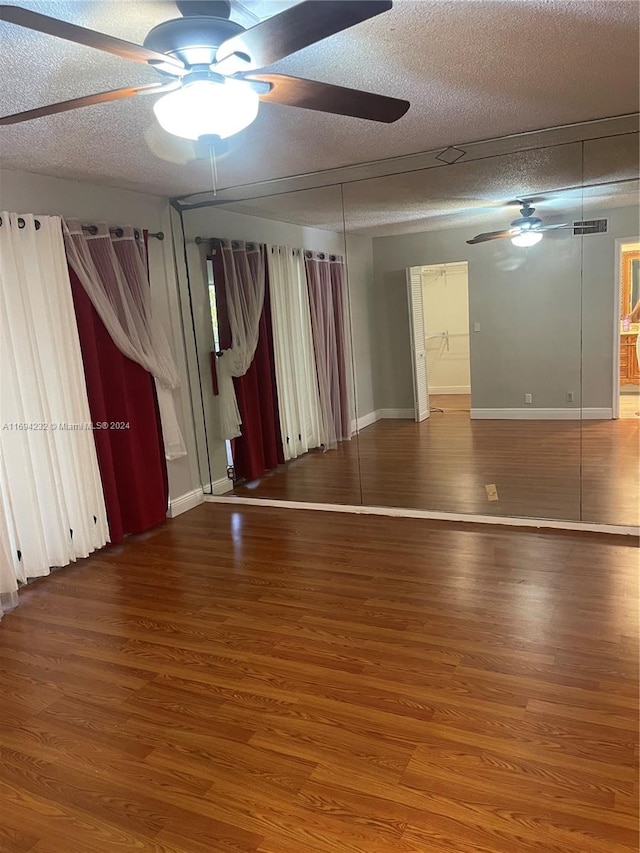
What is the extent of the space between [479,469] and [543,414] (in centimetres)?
62

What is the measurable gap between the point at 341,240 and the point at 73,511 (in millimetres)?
2690

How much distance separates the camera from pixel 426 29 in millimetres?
2160

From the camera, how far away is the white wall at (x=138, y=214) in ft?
12.1

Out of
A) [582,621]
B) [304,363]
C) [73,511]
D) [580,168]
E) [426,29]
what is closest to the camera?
[426,29]

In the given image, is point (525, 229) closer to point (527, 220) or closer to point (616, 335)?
point (527, 220)

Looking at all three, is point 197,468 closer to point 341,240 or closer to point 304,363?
point 304,363

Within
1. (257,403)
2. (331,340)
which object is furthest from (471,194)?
(257,403)

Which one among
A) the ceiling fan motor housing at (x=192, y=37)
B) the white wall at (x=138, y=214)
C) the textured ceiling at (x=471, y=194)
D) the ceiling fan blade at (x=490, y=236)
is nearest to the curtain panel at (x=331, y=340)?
the textured ceiling at (x=471, y=194)

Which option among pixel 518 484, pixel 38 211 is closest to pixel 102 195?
pixel 38 211

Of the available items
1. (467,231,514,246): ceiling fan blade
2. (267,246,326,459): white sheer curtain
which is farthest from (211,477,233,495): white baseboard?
(467,231,514,246): ceiling fan blade

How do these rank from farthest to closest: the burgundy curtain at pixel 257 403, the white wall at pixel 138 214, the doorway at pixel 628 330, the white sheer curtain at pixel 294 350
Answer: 1. the burgundy curtain at pixel 257 403
2. the white sheer curtain at pixel 294 350
3. the doorway at pixel 628 330
4. the white wall at pixel 138 214

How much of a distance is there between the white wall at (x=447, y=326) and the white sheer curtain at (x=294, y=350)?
98 cm

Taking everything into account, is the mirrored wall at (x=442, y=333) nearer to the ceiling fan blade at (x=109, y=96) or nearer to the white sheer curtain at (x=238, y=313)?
the white sheer curtain at (x=238, y=313)

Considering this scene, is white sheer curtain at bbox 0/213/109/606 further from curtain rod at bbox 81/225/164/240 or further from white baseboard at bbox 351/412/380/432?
white baseboard at bbox 351/412/380/432
